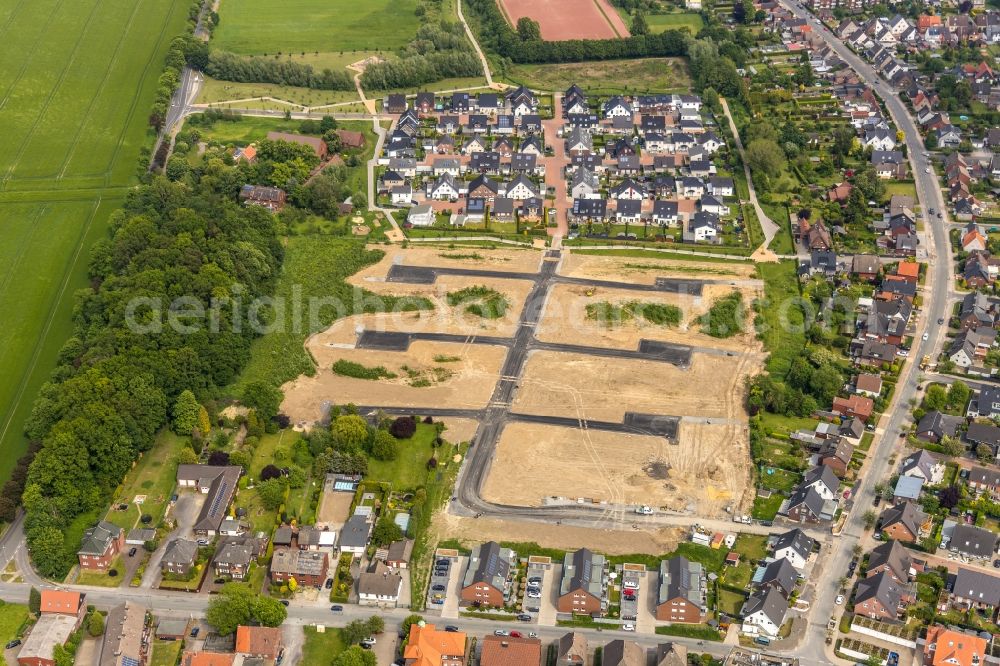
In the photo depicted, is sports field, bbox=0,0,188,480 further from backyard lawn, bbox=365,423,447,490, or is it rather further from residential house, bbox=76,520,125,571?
backyard lawn, bbox=365,423,447,490

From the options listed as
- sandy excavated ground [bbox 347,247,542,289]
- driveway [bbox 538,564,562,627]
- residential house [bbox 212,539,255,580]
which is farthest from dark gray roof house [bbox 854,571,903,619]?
sandy excavated ground [bbox 347,247,542,289]

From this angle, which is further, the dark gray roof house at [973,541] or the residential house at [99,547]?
the dark gray roof house at [973,541]

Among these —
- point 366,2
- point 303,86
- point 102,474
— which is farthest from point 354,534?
point 366,2

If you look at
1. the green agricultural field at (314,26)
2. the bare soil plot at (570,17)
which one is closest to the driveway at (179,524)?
the green agricultural field at (314,26)

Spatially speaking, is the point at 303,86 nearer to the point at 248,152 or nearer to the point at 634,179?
the point at 248,152

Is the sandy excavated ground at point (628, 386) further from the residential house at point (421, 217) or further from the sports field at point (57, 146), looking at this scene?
the sports field at point (57, 146)

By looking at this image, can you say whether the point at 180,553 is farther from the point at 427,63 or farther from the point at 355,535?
the point at 427,63
